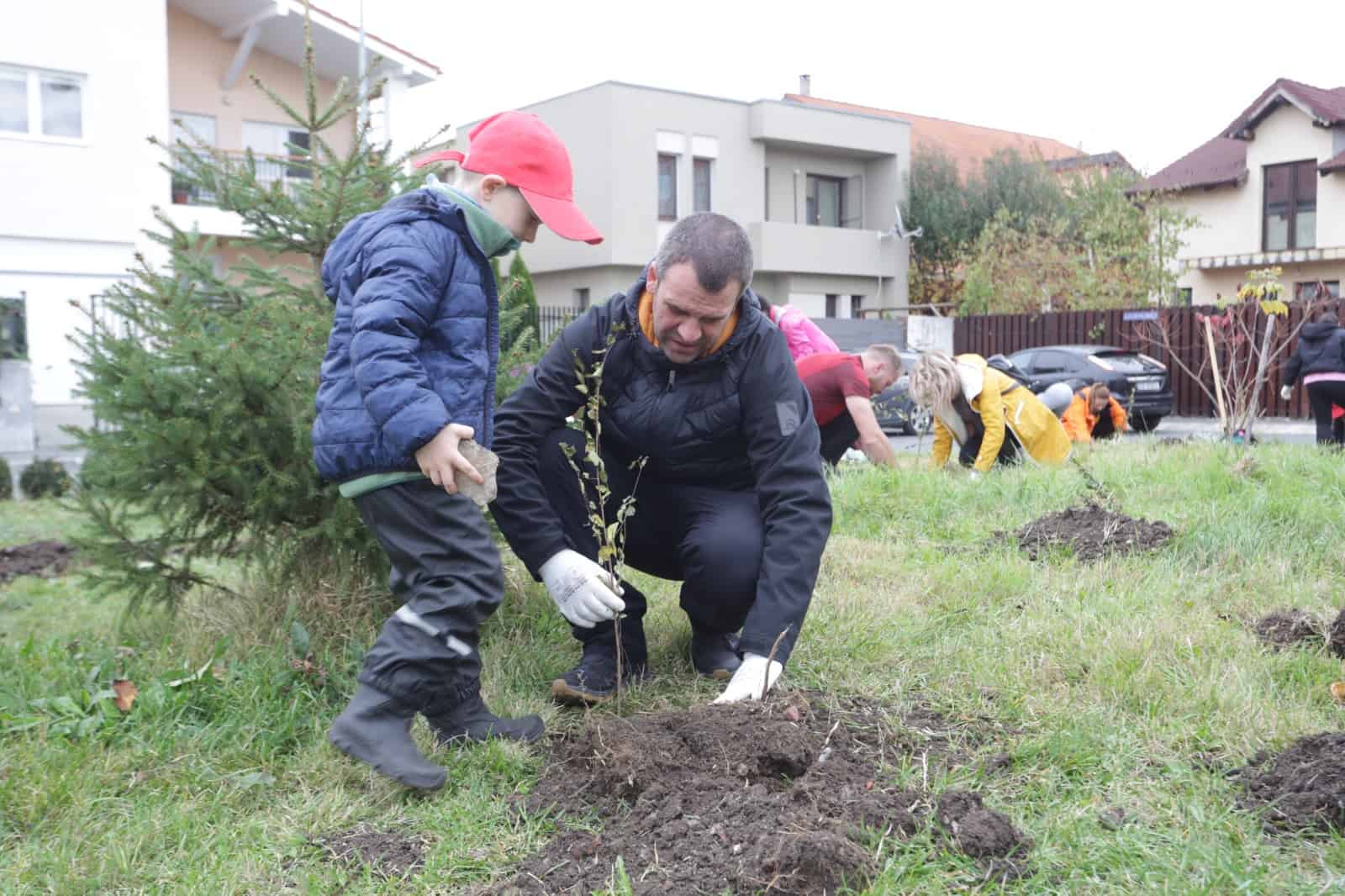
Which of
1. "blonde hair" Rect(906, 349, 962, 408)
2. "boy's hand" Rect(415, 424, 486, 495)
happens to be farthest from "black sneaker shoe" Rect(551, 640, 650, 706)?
"blonde hair" Rect(906, 349, 962, 408)

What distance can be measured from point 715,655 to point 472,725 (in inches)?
34.0

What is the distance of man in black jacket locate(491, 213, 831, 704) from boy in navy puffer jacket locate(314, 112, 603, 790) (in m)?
0.35

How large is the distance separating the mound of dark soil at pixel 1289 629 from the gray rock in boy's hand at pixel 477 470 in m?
2.47

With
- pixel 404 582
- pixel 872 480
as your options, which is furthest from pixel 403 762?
pixel 872 480

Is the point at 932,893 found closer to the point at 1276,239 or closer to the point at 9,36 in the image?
the point at 9,36

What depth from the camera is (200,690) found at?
324cm

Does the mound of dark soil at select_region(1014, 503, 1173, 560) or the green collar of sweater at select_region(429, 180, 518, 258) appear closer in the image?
the green collar of sweater at select_region(429, 180, 518, 258)

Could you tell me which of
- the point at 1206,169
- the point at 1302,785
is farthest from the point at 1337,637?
the point at 1206,169

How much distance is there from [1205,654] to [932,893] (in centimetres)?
165

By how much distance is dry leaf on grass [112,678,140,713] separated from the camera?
3.12m

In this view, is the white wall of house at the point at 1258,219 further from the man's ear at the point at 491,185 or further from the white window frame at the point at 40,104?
the man's ear at the point at 491,185

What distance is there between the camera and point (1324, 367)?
418 inches

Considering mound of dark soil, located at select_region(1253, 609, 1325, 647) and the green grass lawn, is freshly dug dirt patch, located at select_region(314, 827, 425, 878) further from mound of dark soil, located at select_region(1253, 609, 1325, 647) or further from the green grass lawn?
mound of dark soil, located at select_region(1253, 609, 1325, 647)

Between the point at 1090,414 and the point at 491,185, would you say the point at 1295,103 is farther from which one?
the point at 491,185
